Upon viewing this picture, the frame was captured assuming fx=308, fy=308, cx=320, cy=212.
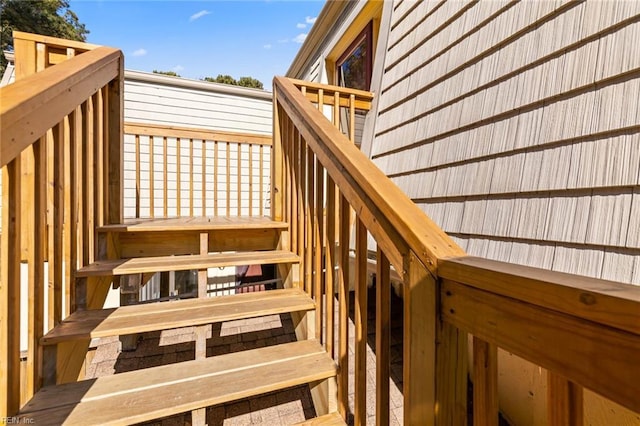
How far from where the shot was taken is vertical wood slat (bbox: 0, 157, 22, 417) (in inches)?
39.8

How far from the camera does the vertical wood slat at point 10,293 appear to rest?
39.8 inches

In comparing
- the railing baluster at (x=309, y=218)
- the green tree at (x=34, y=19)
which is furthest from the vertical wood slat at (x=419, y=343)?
the green tree at (x=34, y=19)

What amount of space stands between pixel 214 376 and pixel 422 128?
205 cm

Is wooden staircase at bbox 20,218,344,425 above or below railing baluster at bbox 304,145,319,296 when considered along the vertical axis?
below

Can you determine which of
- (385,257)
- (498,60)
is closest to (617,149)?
(498,60)

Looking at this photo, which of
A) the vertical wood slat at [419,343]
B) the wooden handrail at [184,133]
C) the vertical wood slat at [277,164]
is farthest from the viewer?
the wooden handrail at [184,133]

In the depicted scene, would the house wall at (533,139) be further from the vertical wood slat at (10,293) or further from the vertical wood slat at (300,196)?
the vertical wood slat at (10,293)

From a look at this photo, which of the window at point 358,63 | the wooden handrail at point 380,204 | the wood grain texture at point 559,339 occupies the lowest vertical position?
the wood grain texture at point 559,339

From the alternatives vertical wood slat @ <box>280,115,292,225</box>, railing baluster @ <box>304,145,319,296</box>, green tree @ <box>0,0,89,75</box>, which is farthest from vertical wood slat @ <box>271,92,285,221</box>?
green tree @ <box>0,0,89,75</box>

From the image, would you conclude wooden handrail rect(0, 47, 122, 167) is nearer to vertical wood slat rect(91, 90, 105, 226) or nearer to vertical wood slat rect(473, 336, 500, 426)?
vertical wood slat rect(91, 90, 105, 226)

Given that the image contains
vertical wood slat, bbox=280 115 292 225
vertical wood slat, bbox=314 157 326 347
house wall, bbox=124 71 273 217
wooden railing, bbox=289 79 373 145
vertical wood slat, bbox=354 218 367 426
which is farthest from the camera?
house wall, bbox=124 71 273 217

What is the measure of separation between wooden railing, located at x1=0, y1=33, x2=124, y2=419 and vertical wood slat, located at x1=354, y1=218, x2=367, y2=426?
1.11 meters

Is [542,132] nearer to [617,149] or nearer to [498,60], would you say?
[617,149]

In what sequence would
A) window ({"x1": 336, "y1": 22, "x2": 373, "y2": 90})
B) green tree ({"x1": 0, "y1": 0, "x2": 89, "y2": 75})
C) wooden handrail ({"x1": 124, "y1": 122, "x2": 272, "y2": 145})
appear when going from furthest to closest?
1. green tree ({"x1": 0, "y1": 0, "x2": 89, "y2": 75})
2. window ({"x1": 336, "y1": 22, "x2": 373, "y2": 90})
3. wooden handrail ({"x1": 124, "y1": 122, "x2": 272, "y2": 145})
